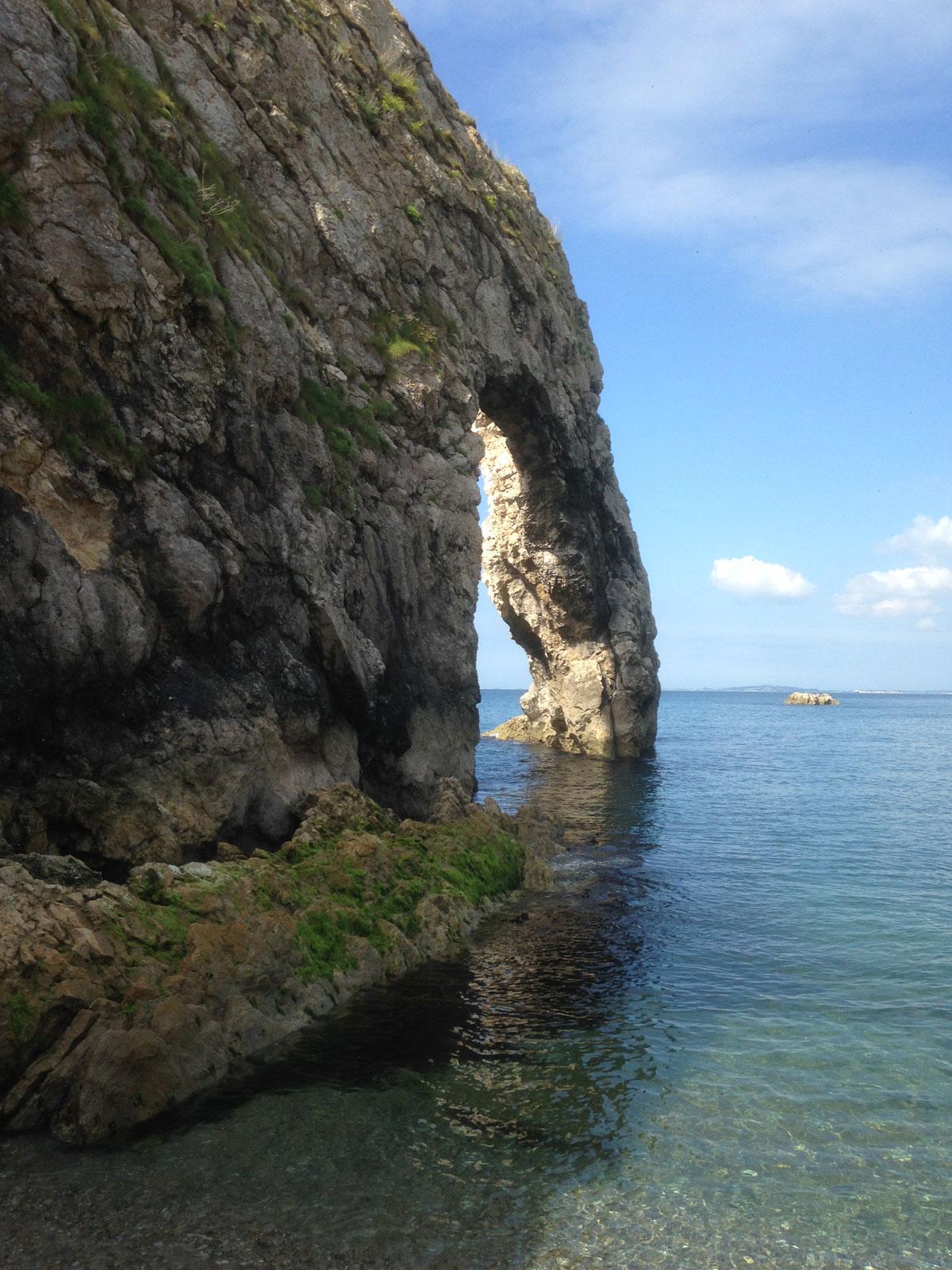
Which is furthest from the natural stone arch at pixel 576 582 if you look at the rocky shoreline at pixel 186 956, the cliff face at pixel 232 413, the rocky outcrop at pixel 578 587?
the rocky shoreline at pixel 186 956

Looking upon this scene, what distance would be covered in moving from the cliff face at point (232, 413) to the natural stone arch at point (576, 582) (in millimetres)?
12979

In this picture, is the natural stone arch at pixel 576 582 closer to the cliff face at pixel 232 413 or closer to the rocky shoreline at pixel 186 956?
the cliff face at pixel 232 413

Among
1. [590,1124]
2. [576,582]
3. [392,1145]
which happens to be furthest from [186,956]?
[576,582]

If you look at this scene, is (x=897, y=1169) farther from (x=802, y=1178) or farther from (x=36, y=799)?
(x=36, y=799)

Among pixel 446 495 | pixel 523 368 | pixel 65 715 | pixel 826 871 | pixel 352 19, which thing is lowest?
pixel 826 871

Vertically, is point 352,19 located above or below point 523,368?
above

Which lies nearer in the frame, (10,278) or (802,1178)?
(802,1178)

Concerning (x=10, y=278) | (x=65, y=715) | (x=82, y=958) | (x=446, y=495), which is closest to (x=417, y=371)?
(x=446, y=495)

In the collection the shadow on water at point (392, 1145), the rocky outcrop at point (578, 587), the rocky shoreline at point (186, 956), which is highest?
the rocky outcrop at point (578, 587)

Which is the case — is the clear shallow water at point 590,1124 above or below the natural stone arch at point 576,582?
below

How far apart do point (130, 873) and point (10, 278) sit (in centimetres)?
1107

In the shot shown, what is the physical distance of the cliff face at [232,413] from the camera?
55.4 ft

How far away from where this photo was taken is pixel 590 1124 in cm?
1142

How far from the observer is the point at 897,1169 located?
1058 cm
